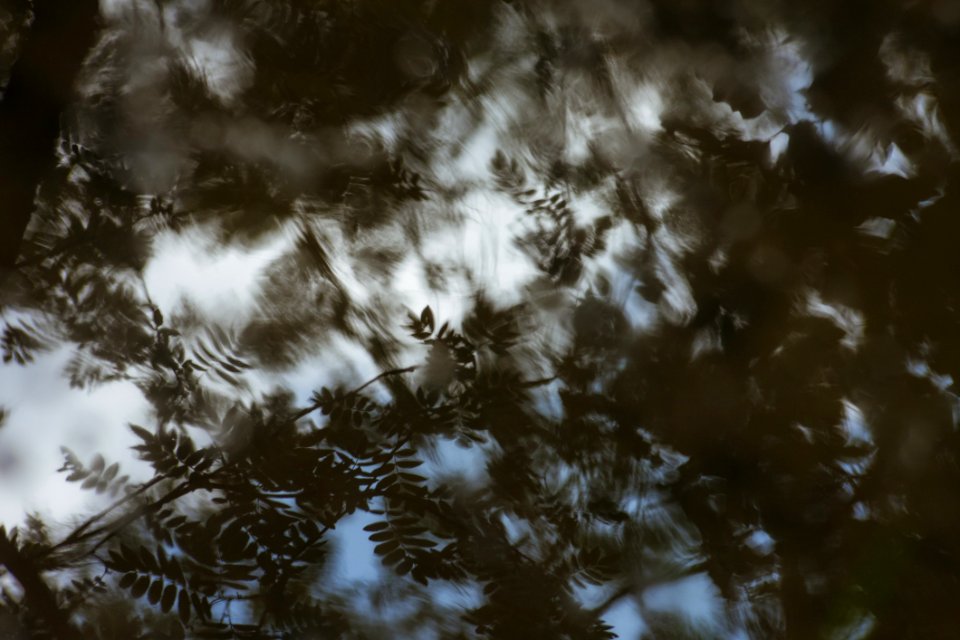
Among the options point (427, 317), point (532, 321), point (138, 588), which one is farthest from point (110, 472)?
point (532, 321)

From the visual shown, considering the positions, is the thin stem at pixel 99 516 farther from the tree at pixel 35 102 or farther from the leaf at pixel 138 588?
the tree at pixel 35 102

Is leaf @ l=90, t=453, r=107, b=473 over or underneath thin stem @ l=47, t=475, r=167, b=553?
over

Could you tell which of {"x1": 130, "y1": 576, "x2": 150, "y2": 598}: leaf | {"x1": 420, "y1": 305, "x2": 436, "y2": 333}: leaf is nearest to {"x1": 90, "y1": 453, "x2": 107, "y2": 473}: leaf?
{"x1": 130, "y1": 576, "x2": 150, "y2": 598}: leaf

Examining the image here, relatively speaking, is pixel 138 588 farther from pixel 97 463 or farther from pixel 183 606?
pixel 97 463

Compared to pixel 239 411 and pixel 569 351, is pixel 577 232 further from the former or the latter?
pixel 239 411

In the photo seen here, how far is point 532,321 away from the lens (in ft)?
3.72

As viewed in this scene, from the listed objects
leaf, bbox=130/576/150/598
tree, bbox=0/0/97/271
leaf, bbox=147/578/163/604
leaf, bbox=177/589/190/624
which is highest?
tree, bbox=0/0/97/271

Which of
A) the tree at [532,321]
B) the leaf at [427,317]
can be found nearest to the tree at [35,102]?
the tree at [532,321]

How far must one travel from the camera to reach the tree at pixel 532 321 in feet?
3.31

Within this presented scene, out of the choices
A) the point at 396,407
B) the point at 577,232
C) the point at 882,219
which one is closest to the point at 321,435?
the point at 396,407

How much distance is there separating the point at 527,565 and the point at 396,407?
303mm

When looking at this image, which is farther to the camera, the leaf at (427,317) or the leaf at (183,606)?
the leaf at (427,317)

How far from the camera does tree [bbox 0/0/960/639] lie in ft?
3.31

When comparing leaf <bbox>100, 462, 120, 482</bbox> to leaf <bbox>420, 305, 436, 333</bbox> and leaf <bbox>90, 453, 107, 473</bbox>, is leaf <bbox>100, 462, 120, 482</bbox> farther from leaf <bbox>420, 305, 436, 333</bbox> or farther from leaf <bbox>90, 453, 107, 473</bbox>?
leaf <bbox>420, 305, 436, 333</bbox>
